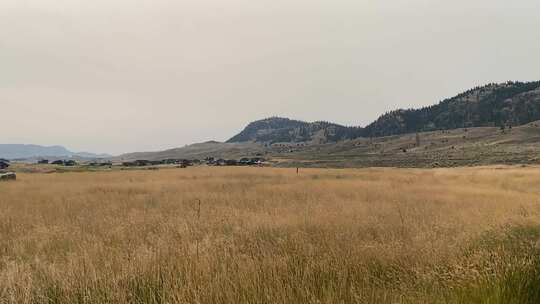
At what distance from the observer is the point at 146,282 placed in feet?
15.5

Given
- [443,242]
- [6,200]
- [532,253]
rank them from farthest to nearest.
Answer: [6,200] → [443,242] → [532,253]

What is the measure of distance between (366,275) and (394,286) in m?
0.31

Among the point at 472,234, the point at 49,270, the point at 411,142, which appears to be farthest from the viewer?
the point at 411,142

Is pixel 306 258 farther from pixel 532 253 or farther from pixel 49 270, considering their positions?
pixel 49 270

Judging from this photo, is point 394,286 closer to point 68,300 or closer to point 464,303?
point 464,303

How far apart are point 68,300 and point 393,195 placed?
13.6 metres

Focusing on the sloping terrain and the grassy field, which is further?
the sloping terrain

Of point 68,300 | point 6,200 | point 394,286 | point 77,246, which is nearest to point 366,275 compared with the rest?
point 394,286

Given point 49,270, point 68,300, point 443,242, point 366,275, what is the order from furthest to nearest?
point 443,242, point 49,270, point 366,275, point 68,300

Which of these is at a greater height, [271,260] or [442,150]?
[271,260]

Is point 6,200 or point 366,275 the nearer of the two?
point 366,275

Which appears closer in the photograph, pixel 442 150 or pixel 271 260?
pixel 271 260

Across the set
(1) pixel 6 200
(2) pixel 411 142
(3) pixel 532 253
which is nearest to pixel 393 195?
(3) pixel 532 253

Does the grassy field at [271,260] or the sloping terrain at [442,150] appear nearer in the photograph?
the grassy field at [271,260]
